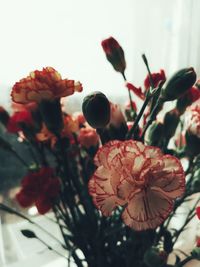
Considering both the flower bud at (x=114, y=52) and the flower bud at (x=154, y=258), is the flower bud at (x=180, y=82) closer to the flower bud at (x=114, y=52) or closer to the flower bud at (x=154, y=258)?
the flower bud at (x=114, y=52)

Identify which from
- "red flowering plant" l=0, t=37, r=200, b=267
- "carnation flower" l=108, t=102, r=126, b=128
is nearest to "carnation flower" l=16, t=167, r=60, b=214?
"red flowering plant" l=0, t=37, r=200, b=267

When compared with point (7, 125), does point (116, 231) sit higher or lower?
lower

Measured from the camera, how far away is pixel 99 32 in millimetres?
945

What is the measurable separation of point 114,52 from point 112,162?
0.20 meters

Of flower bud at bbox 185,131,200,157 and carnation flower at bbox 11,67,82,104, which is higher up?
carnation flower at bbox 11,67,82,104

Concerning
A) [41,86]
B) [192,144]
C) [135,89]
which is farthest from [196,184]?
[41,86]

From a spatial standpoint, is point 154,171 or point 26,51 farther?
point 26,51

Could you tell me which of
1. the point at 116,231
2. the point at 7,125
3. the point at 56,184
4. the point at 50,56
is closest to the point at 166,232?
the point at 116,231

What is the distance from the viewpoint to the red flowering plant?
1.51ft

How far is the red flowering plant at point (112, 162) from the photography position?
1.51 feet

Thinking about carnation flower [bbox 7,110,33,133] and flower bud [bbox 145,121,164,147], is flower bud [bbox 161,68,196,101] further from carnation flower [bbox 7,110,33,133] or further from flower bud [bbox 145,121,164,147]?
carnation flower [bbox 7,110,33,133]

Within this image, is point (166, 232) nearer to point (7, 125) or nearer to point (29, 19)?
point (7, 125)

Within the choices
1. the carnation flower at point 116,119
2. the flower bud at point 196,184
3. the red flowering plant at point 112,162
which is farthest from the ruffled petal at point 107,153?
the flower bud at point 196,184

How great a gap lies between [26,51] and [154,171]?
46 centimetres
